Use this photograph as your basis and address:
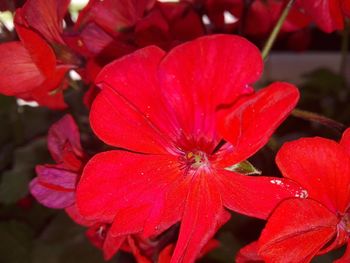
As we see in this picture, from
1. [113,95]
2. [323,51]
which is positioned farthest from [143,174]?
[323,51]

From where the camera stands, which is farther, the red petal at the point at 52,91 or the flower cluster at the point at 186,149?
the red petal at the point at 52,91

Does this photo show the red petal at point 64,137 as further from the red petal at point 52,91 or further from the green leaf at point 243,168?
the green leaf at point 243,168

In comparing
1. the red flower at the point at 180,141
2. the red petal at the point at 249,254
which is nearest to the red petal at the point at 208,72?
the red flower at the point at 180,141

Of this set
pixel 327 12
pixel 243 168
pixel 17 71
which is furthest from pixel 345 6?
pixel 17 71

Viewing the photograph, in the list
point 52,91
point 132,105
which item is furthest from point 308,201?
point 52,91

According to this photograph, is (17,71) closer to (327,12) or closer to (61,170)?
(61,170)

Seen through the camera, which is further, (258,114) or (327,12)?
(327,12)

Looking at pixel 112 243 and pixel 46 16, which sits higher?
pixel 46 16
